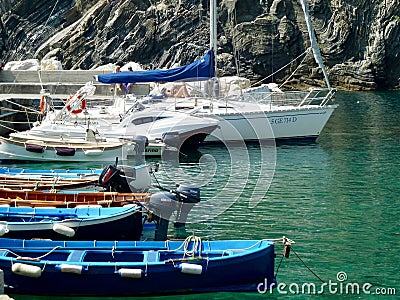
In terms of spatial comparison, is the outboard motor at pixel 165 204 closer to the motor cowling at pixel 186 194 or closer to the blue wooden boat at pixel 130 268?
the motor cowling at pixel 186 194

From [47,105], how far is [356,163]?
578 inches

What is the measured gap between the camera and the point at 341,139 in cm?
3484

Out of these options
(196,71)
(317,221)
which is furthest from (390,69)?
(317,221)

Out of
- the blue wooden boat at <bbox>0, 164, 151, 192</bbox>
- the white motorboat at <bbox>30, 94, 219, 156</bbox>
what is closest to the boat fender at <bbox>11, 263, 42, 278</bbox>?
the blue wooden boat at <bbox>0, 164, 151, 192</bbox>

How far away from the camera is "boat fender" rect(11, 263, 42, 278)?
12.9 metres

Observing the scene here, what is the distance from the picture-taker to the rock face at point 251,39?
69000mm

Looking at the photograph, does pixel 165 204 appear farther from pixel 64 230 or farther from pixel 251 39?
pixel 251 39

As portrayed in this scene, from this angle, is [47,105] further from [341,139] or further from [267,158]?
[341,139]

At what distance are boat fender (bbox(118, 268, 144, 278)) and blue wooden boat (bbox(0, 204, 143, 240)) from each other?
2324mm

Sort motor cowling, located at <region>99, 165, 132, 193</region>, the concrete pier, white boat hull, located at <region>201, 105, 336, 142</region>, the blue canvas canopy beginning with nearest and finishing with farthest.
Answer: motor cowling, located at <region>99, 165, 132, 193</region>, the blue canvas canopy, white boat hull, located at <region>201, 105, 336, 142</region>, the concrete pier

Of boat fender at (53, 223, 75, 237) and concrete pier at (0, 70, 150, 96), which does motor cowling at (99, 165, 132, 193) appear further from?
concrete pier at (0, 70, 150, 96)

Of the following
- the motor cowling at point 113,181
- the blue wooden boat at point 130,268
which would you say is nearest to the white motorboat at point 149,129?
the motor cowling at point 113,181

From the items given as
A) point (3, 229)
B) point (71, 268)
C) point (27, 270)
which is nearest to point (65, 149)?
point (3, 229)

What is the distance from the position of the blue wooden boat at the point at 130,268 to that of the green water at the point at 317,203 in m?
0.33
